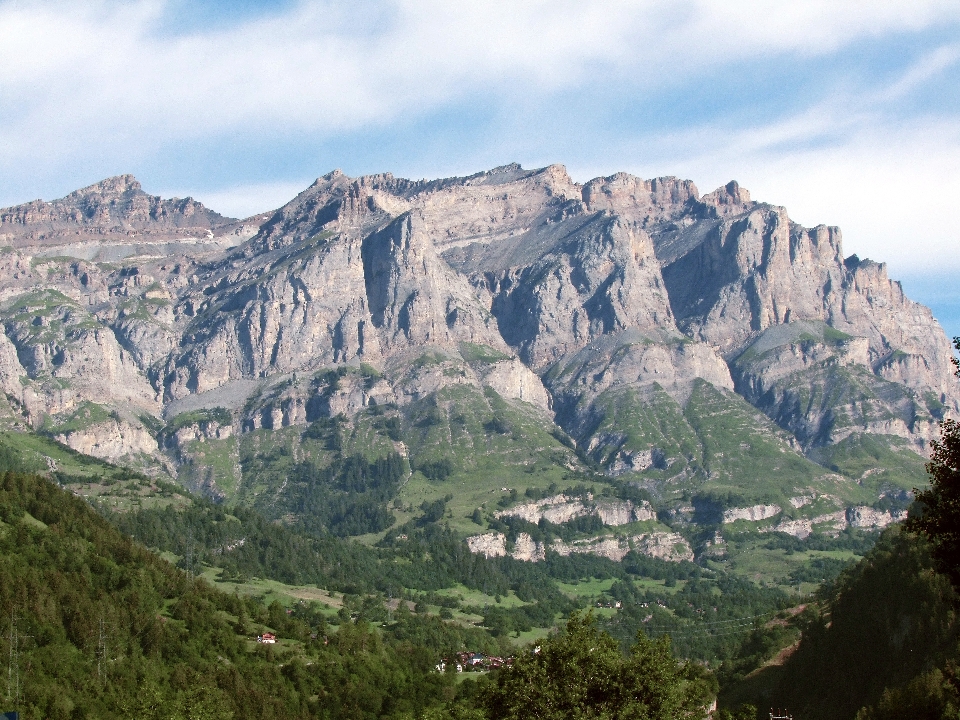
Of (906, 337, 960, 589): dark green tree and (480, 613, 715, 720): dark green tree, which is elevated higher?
(906, 337, 960, 589): dark green tree

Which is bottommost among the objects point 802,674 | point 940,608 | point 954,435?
point 802,674

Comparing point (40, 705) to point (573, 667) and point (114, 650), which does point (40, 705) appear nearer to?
point (114, 650)

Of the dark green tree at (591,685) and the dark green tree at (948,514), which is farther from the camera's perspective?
the dark green tree at (591,685)

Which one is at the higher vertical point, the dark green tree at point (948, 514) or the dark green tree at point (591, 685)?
the dark green tree at point (948, 514)

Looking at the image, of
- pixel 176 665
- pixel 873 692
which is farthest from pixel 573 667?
pixel 176 665

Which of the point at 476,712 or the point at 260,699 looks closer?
the point at 476,712

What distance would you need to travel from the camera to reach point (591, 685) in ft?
320

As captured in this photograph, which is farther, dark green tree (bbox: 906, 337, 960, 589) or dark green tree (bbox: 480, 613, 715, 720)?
dark green tree (bbox: 480, 613, 715, 720)

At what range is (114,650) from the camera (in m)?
192

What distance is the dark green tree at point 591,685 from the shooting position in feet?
311

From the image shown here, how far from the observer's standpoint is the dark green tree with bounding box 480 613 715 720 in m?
94.8

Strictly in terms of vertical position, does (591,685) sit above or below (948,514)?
below

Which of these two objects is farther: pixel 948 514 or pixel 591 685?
pixel 591 685

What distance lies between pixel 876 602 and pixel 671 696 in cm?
9168
